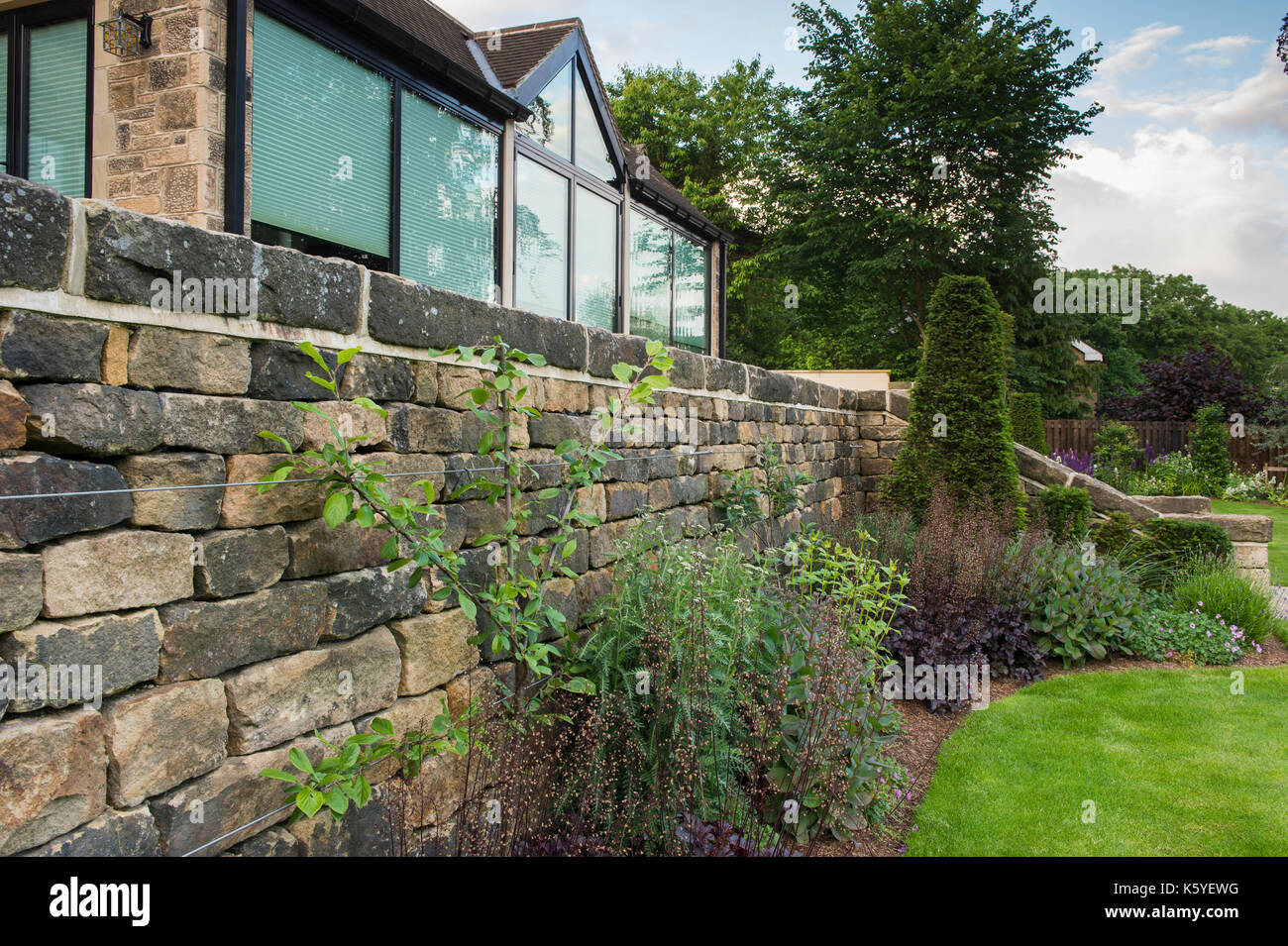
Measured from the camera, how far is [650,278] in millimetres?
11492

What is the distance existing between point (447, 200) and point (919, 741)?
227 inches

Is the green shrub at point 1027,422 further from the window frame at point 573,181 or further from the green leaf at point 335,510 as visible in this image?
the green leaf at point 335,510

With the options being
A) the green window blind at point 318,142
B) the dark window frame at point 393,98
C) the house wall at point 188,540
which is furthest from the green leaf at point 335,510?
the green window blind at point 318,142

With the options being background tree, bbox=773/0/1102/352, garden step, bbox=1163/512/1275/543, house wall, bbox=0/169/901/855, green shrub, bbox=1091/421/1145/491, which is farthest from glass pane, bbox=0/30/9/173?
background tree, bbox=773/0/1102/352

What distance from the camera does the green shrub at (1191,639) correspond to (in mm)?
6434

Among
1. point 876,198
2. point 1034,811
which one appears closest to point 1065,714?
point 1034,811

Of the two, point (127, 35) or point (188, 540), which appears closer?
point (188, 540)

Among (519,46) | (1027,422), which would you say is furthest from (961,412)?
(1027,422)

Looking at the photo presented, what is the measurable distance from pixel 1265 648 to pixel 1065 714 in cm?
297

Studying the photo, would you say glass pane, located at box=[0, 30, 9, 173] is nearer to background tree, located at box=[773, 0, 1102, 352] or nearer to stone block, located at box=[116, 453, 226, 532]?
stone block, located at box=[116, 453, 226, 532]

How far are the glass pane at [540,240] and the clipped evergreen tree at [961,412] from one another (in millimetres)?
4202

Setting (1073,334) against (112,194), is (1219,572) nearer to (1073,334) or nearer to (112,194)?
(112,194)

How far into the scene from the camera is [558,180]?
8.96 m

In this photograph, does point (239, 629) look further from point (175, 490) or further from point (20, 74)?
point (20, 74)
